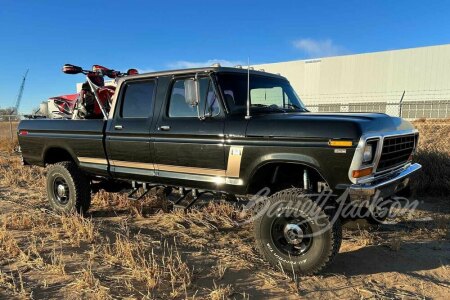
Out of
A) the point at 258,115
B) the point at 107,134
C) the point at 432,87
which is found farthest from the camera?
the point at 432,87

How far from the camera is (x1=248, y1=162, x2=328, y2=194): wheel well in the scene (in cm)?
429

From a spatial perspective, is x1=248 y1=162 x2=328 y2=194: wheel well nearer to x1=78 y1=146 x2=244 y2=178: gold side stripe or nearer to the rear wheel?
x1=78 y1=146 x2=244 y2=178: gold side stripe

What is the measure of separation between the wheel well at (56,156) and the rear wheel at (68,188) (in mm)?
199

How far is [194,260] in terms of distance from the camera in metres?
4.49

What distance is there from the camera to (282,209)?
4125mm

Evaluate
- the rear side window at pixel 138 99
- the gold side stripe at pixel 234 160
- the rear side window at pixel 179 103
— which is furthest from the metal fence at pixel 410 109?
the gold side stripe at pixel 234 160

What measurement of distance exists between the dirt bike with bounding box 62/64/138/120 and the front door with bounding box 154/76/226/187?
166 cm

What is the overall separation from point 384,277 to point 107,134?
383 centimetres

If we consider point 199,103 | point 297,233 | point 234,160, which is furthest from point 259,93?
point 297,233

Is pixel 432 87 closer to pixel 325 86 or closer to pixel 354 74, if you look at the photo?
pixel 354 74

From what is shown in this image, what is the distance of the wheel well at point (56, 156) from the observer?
6781 mm

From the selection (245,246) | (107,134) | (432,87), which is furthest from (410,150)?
(432,87)

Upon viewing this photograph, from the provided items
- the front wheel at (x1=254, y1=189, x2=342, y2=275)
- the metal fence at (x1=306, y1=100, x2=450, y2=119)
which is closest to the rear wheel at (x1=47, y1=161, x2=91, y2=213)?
the front wheel at (x1=254, y1=189, x2=342, y2=275)

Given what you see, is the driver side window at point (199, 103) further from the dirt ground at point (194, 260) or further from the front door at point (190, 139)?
the dirt ground at point (194, 260)
